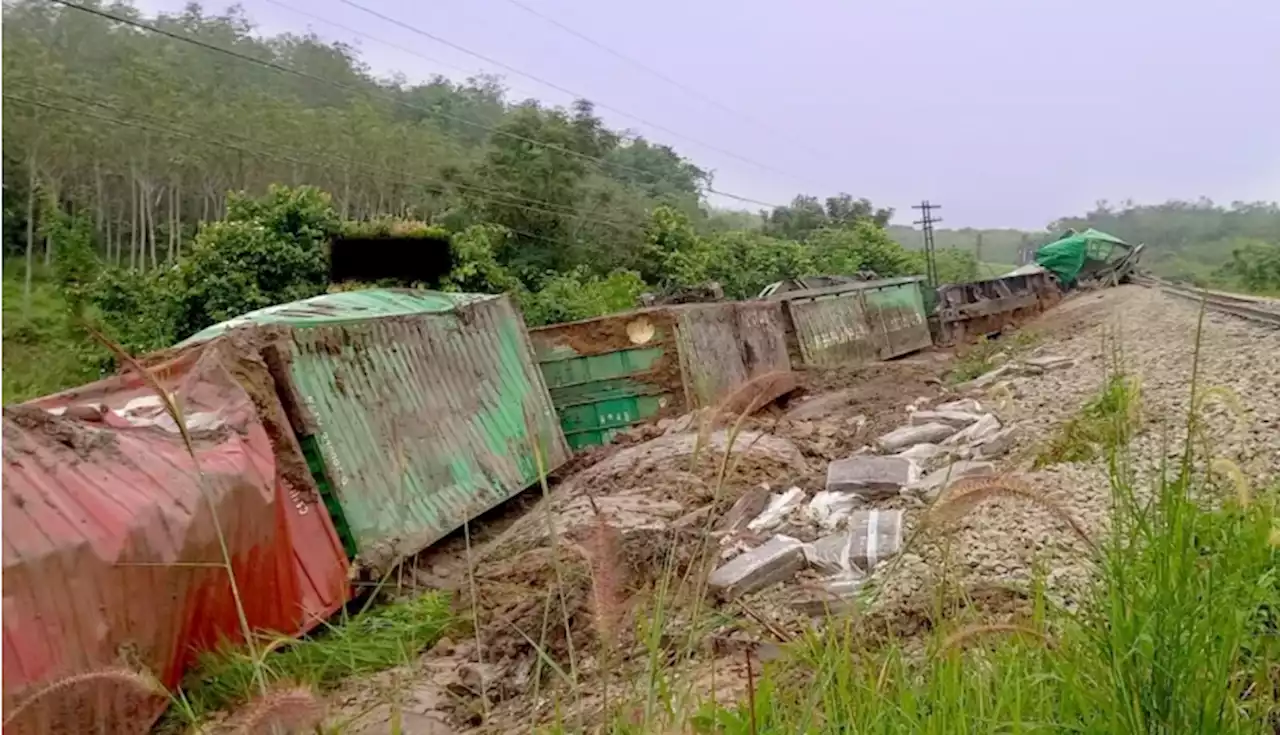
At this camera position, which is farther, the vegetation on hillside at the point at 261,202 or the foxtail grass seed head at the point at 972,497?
the vegetation on hillside at the point at 261,202

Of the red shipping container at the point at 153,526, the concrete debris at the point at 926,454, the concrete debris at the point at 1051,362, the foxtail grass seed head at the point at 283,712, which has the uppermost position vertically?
the foxtail grass seed head at the point at 283,712

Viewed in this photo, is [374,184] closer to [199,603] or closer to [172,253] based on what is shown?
[172,253]

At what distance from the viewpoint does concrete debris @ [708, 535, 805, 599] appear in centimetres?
452

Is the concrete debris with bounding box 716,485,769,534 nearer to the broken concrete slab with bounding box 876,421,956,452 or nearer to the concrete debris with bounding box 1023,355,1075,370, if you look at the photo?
the broken concrete slab with bounding box 876,421,956,452

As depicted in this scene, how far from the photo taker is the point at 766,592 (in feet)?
14.8

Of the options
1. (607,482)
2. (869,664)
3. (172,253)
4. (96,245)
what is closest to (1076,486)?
(869,664)

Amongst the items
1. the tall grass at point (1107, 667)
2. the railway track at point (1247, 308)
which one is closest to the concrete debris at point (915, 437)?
the railway track at point (1247, 308)

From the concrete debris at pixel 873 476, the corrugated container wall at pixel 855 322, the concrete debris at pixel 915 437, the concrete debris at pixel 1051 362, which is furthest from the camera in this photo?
the corrugated container wall at pixel 855 322

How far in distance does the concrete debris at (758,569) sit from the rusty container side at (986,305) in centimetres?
1888

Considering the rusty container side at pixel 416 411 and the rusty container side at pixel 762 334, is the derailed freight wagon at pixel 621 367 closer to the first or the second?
the rusty container side at pixel 416 411

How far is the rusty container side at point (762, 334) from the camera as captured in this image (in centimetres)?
1341

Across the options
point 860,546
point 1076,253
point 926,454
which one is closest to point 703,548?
point 860,546

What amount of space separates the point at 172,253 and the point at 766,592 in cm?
2904

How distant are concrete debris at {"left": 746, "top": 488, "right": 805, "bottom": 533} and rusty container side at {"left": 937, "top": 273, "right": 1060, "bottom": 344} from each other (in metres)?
17.3
